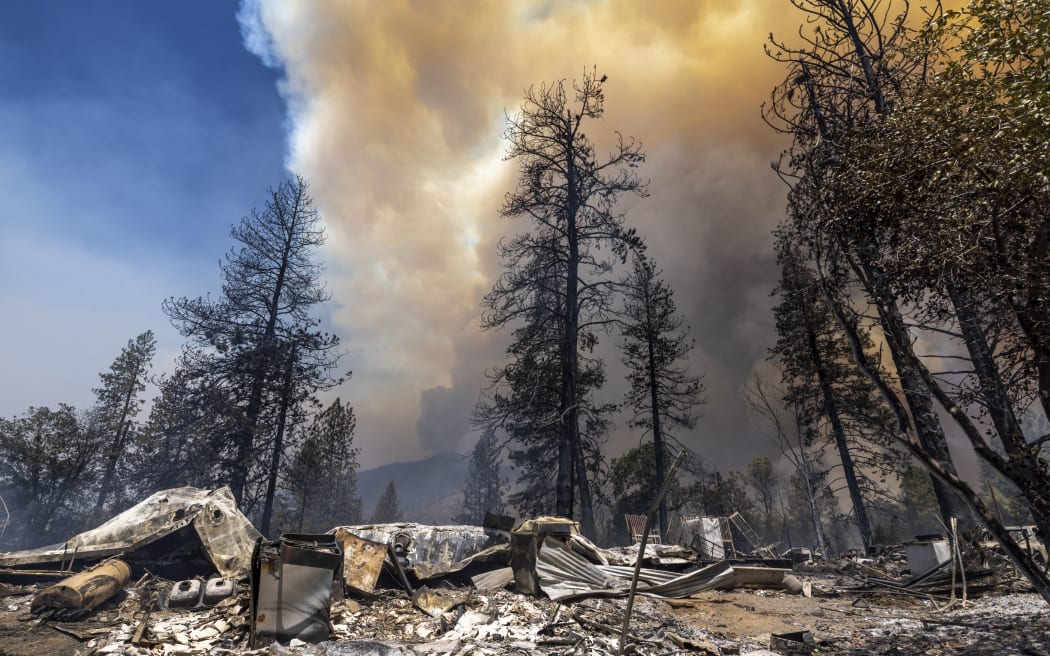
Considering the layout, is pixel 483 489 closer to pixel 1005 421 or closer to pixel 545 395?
pixel 545 395

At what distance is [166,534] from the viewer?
10.6 meters

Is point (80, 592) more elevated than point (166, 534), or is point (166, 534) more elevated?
point (166, 534)

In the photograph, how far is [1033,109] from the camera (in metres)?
4.86

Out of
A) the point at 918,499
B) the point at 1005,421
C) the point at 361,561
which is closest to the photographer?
the point at 1005,421

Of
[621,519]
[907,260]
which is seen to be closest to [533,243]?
[907,260]

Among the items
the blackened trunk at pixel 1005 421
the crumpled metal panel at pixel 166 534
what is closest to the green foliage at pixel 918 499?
the blackened trunk at pixel 1005 421

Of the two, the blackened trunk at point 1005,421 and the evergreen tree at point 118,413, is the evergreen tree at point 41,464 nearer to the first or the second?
the evergreen tree at point 118,413

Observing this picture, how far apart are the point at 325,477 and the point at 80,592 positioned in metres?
44.4

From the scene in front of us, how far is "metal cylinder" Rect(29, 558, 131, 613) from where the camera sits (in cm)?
773

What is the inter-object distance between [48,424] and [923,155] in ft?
143

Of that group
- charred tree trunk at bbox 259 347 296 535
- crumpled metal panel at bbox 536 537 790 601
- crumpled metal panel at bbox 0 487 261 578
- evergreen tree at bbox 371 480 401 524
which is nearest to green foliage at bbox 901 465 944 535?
crumpled metal panel at bbox 536 537 790 601

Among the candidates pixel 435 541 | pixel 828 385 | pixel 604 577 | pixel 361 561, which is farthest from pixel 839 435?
pixel 361 561

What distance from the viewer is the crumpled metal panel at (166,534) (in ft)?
34.2

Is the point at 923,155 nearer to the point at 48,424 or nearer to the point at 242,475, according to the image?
the point at 242,475
